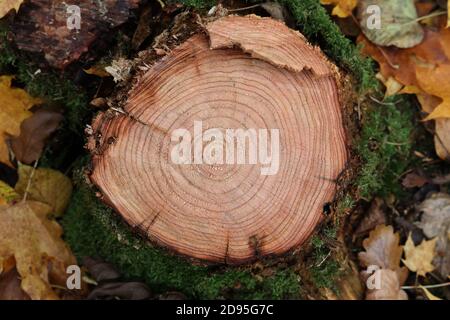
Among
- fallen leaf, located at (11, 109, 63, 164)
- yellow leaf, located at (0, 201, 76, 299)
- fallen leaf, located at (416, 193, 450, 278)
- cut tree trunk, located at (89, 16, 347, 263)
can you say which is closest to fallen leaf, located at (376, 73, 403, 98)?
fallen leaf, located at (416, 193, 450, 278)

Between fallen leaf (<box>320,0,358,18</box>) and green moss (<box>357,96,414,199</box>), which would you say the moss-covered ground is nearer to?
green moss (<box>357,96,414,199</box>)

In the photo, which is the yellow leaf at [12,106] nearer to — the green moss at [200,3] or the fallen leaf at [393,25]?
the green moss at [200,3]

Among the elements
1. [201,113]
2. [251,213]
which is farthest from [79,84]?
[251,213]

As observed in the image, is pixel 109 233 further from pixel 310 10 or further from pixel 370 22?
pixel 370 22

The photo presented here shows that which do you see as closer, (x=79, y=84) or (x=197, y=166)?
(x=197, y=166)

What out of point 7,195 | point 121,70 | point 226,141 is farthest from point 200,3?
point 7,195

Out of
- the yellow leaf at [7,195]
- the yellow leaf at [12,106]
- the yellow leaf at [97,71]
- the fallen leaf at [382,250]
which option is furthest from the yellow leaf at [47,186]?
the fallen leaf at [382,250]
